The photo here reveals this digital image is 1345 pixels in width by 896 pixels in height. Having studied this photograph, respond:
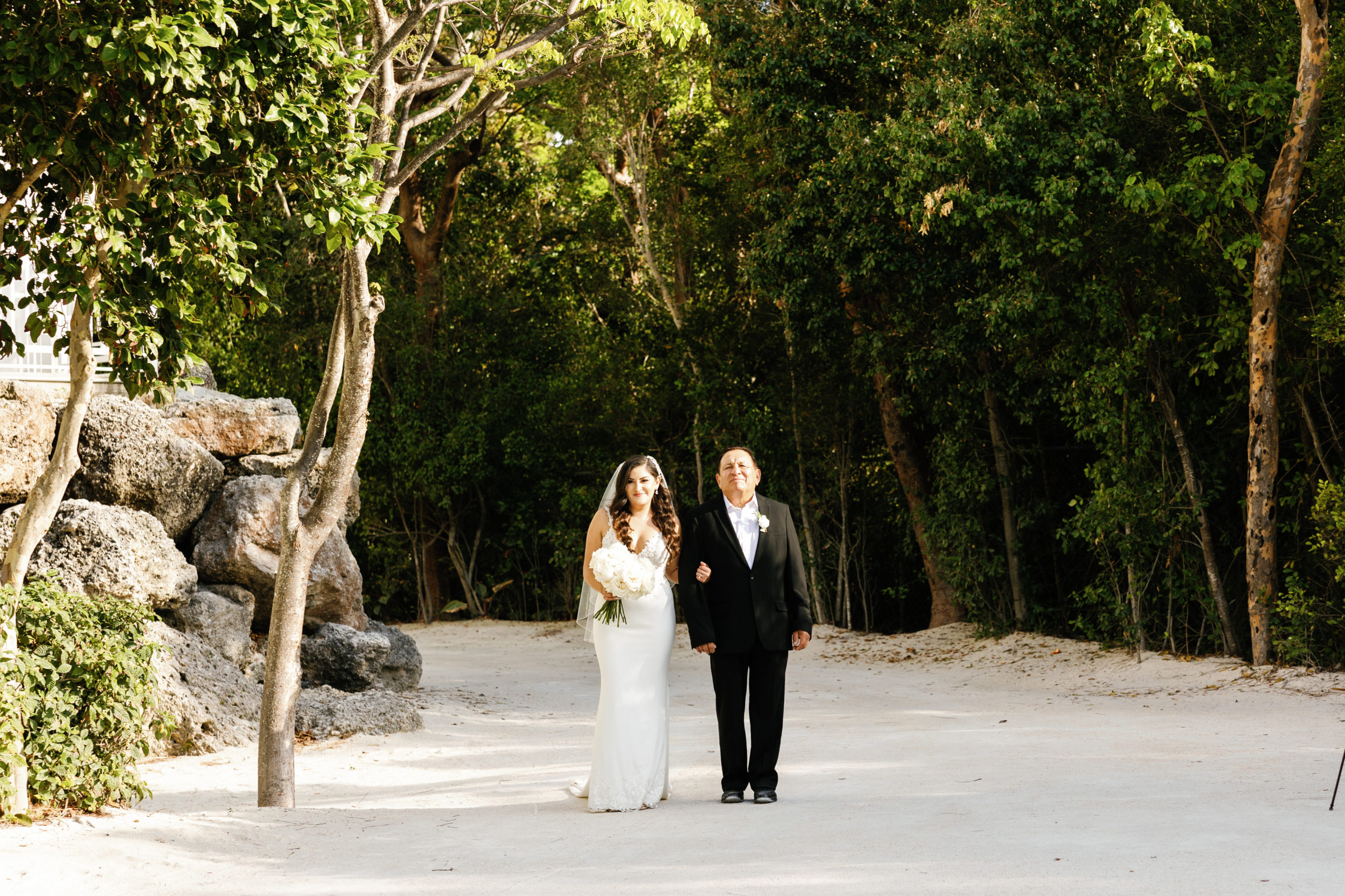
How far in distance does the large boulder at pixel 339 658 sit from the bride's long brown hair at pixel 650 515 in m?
4.98

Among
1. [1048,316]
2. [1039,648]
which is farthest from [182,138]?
[1039,648]

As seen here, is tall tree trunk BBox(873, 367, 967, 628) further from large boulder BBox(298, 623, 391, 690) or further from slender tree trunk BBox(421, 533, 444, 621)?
slender tree trunk BBox(421, 533, 444, 621)

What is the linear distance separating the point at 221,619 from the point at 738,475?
17.7 ft

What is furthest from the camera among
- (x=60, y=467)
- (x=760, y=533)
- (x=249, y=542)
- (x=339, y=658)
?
(x=339, y=658)

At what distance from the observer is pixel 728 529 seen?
5910 mm

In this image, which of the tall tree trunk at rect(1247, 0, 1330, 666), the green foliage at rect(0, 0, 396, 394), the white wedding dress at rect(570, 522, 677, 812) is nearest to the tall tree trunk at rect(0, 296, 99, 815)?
the green foliage at rect(0, 0, 396, 394)

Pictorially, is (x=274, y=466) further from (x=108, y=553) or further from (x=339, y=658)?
(x=108, y=553)

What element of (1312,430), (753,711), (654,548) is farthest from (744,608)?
(1312,430)

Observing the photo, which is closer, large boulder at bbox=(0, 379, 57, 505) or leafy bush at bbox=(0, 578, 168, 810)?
leafy bush at bbox=(0, 578, 168, 810)

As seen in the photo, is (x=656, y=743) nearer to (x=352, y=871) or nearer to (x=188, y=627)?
(x=352, y=871)

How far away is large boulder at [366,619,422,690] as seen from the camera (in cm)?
1098

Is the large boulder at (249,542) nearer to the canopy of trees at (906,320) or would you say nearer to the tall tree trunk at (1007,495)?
the canopy of trees at (906,320)

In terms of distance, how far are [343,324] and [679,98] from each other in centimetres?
1228

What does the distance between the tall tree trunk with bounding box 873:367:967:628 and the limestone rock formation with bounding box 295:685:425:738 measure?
27.2 ft
